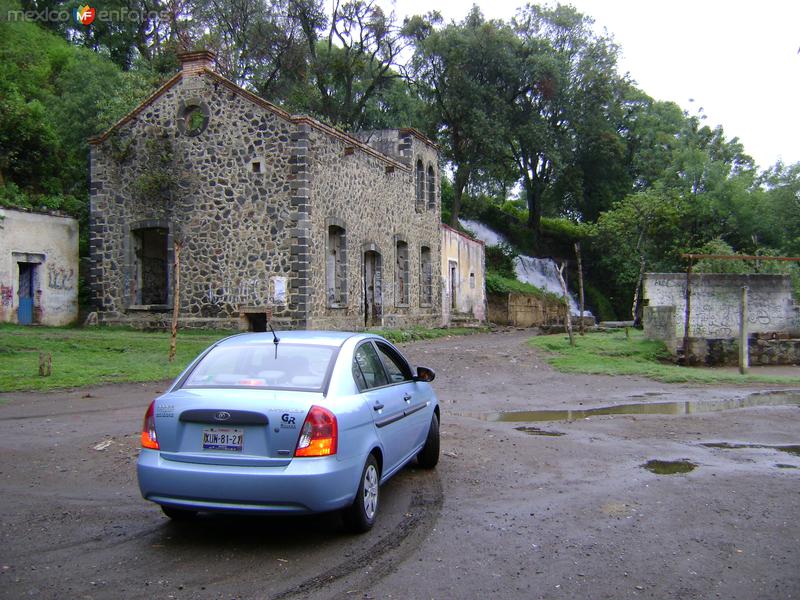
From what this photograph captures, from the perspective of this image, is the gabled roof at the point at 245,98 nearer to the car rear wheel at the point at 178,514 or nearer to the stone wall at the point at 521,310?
the car rear wheel at the point at 178,514

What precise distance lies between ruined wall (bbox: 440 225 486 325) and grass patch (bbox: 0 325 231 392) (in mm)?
14629

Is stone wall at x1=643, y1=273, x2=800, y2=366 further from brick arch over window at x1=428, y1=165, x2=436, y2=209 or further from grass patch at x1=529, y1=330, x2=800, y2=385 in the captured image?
brick arch over window at x1=428, y1=165, x2=436, y2=209

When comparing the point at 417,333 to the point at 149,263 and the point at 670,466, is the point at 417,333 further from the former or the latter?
the point at 670,466

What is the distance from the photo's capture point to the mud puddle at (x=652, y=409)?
1106 centimetres

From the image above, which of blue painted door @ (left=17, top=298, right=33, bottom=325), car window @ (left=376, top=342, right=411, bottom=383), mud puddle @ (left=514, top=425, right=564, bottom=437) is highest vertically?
blue painted door @ (left=17, top=298, right=33, bottom=325)

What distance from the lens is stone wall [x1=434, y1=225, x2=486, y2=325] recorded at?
33156 mm

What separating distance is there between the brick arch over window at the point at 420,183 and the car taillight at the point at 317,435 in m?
25.3

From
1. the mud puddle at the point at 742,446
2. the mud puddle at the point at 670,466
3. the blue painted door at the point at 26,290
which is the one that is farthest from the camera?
the blue painted door at the point at 26,290

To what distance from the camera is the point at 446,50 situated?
40.4 metres

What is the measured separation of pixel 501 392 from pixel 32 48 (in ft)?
109

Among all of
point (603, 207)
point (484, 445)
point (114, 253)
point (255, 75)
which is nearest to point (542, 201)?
point (603, 207)

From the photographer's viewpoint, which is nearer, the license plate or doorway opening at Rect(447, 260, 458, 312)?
the license plate

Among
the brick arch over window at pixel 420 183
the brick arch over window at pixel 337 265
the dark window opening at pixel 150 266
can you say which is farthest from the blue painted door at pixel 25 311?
the brick arch over window at pixel 420 183

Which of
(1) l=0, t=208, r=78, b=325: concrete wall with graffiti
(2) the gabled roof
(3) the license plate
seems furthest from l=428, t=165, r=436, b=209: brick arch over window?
(3) the license plate
